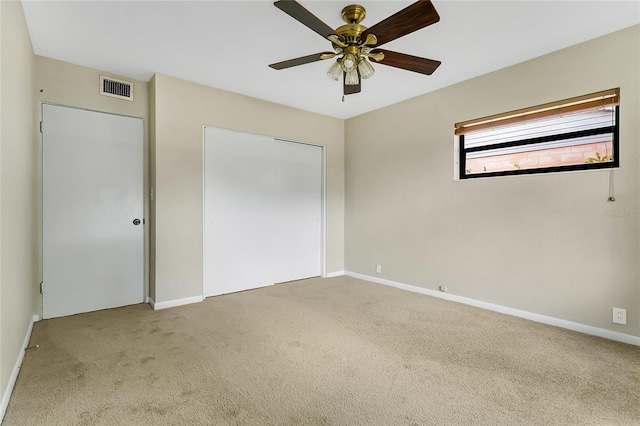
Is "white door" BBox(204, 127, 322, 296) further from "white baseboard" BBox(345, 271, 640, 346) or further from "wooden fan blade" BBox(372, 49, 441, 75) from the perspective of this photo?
"wooden fan blade" BBox(372, 49, 441, 75)

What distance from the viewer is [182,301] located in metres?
3.51

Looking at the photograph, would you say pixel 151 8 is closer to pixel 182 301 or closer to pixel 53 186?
pixel 53 186

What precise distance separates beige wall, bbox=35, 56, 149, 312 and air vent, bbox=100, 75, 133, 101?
0.04 metres

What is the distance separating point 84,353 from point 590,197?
4277mm

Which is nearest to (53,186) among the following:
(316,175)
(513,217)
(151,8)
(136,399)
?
(151,8)

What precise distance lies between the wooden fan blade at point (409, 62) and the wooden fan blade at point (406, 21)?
210 mm

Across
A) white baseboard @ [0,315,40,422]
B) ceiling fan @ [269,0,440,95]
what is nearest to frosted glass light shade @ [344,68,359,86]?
ceiling fan @ [269,0,440,95]

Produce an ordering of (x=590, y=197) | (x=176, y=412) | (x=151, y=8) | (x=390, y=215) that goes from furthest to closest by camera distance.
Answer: (x=390, y=215) → (x=590, y=197) → (x=151, y=8) → (x=176, y=412)

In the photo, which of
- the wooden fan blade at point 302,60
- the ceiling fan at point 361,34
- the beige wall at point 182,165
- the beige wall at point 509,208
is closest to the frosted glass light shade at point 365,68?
the ceiling fan at point 361,34

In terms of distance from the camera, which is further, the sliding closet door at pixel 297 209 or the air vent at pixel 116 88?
the sliding closet door at pixel 297 209

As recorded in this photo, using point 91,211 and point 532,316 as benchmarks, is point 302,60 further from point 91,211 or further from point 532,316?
point 532,316

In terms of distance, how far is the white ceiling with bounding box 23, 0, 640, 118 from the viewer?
7.34ft

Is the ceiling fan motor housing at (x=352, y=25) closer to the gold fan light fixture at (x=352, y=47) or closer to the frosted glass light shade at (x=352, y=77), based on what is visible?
the gold fan light fixture at (x=352, y=47)

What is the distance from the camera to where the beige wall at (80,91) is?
9.81ft
